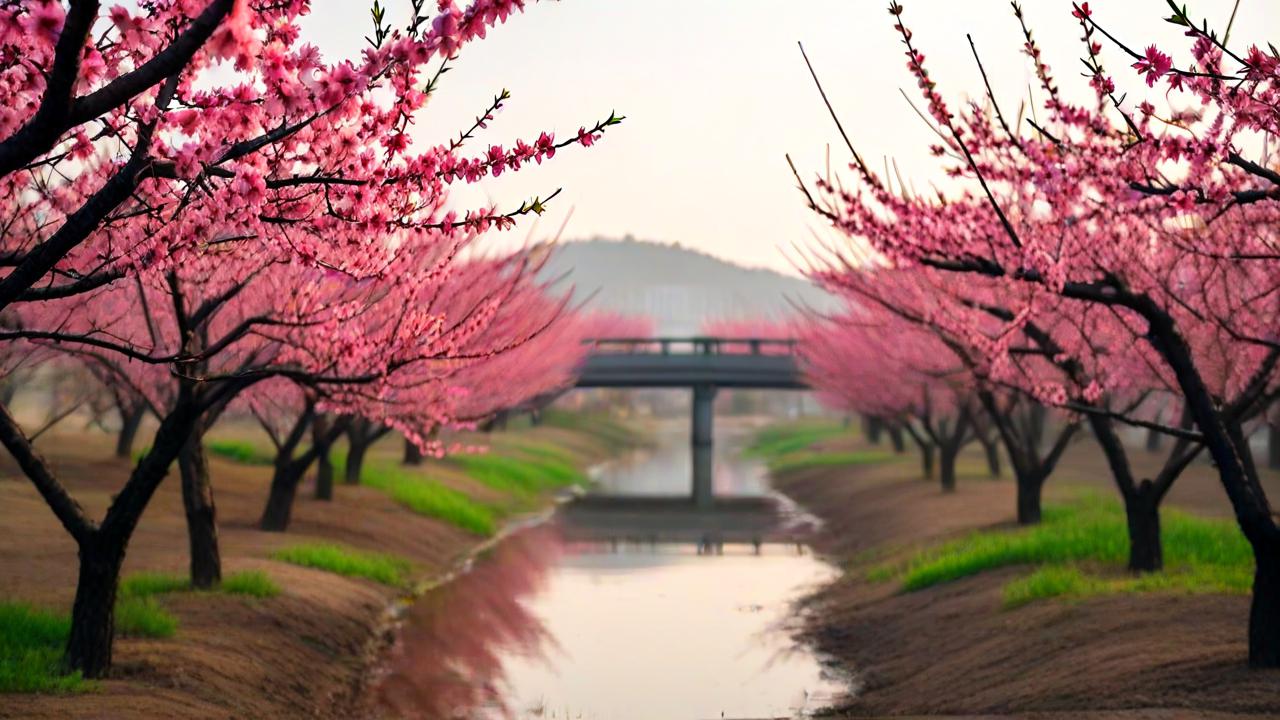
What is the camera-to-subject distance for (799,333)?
5250 cm

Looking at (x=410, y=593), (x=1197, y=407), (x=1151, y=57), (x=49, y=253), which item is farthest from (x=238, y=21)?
(x=410, y=593)

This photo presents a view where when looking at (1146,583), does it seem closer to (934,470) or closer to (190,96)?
(190,96)

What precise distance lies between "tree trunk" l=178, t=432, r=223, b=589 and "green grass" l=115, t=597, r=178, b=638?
2.19 metres

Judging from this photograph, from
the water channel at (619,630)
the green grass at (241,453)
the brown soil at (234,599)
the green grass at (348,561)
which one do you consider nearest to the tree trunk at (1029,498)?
the water channel at (619,630)

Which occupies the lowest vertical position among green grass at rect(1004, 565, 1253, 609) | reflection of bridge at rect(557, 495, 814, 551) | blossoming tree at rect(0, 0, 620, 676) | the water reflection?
the water reflection

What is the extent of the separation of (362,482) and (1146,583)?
2345cm

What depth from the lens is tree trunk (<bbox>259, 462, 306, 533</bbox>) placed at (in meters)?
27.9

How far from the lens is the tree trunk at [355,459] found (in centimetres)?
3475

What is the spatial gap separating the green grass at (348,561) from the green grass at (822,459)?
29.9m

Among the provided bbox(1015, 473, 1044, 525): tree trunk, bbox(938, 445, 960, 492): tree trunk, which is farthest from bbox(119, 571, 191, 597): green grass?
bbox(938, 445, 960, 492): tree trunk

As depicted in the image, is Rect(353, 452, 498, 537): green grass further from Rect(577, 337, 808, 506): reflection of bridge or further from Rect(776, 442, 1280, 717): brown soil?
Rect(577, 337, 808, 506): reflection of bridge

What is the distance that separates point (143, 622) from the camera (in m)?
15.8

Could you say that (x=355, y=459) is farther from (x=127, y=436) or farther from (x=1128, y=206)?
(x=1128, y=206)

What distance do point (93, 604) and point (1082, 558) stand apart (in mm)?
14943
